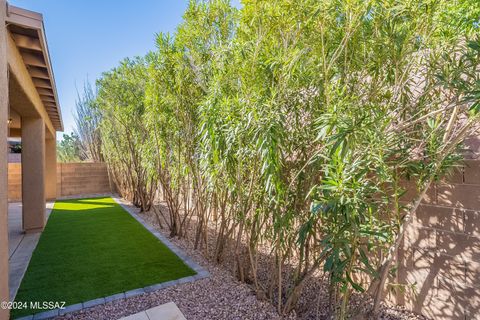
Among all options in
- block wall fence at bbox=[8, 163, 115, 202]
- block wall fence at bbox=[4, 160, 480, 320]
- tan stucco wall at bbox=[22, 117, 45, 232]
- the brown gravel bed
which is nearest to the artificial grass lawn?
the brown gravel bed

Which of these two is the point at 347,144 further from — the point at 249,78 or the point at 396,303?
the point at 396,303

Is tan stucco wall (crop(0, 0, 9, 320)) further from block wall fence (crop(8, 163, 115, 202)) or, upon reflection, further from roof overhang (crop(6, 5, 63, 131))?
block wall fence (crop(8, 163, 115, 202))

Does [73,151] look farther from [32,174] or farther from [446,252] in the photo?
[446,252]

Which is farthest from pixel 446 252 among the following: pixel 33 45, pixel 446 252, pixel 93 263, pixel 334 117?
pixel 33 45

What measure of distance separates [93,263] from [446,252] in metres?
5.13

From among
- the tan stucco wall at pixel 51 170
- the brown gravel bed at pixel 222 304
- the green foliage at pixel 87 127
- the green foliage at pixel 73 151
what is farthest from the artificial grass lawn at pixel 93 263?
the green foliage at pixel 73 151

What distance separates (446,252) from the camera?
2789mm

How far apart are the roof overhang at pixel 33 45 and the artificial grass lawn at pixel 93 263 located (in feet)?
11.2

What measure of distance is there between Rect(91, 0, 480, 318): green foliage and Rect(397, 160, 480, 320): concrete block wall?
A: 33cm

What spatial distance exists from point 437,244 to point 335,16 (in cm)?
273

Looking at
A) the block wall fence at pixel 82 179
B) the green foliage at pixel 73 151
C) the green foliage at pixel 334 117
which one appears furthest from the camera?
the green foliage at pixel 73 151

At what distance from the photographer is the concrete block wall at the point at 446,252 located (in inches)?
103

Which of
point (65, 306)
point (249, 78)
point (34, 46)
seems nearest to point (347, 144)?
point (249, 78)

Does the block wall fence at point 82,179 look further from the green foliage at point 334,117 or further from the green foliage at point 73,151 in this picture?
the green foliage at point 334,117
